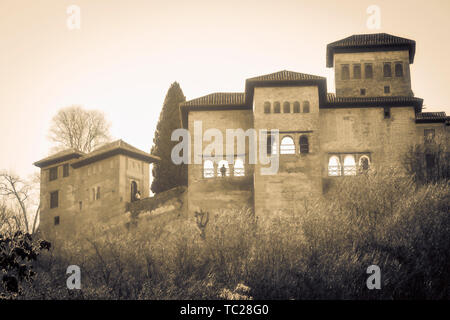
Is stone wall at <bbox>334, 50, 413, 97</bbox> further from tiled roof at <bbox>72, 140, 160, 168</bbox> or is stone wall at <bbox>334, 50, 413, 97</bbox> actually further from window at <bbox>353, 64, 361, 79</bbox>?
tiled roof at <bbox>72, 140, 160, 168</bbox>

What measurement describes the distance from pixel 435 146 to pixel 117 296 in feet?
58.7

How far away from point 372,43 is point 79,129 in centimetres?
2015

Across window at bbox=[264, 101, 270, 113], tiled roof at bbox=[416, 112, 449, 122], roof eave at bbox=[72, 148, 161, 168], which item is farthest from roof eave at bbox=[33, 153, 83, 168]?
tiled roof at bbox=[416, 112, 449, 122]

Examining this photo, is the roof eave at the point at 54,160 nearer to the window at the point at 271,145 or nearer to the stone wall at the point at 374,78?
the window at the point at 271,145

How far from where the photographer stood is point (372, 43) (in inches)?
1356

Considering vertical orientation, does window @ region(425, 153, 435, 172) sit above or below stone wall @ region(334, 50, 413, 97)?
below

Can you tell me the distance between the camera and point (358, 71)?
34656 millimetres

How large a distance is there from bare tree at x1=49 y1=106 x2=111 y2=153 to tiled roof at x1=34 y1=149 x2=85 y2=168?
4778mm

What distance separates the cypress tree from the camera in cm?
3528

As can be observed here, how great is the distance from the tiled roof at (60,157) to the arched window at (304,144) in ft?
44.8

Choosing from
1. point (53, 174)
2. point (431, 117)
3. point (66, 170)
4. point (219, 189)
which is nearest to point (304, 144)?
point (219, 189)

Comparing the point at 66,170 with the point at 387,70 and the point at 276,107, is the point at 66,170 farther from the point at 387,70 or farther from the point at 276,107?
the point at 387,70

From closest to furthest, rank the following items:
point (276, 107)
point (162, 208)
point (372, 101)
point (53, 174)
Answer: point (276, 107) < point (162, 208) < point (372, 101) < point (53, 174)

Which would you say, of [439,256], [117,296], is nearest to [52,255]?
[117,296]
